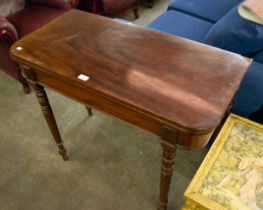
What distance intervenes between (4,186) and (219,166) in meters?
1.16

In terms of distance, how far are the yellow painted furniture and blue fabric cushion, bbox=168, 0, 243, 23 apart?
1.10 meters

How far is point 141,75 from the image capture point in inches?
38.7

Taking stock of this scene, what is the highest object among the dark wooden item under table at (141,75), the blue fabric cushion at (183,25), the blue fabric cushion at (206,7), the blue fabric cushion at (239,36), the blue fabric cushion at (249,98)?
the dark wooden item under table at (141,75)

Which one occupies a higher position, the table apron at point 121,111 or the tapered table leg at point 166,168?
the table apron at point 121,111

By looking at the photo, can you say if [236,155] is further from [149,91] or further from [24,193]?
[24,193]

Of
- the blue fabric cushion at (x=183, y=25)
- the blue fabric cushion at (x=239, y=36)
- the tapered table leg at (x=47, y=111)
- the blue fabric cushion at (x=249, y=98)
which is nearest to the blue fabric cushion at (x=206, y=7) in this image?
the blue fabric cushion at (x=183, y=25)

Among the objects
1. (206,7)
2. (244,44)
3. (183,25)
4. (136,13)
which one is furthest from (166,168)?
(136,13)

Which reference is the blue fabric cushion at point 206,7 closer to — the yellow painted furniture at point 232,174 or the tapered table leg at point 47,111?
the yellow painted furniture at point 232,174

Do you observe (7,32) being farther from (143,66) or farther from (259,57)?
(259,57)

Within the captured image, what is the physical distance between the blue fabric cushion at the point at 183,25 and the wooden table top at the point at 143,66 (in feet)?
2.14

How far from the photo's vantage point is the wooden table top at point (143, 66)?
86cm

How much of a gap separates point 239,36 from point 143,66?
0.71 m

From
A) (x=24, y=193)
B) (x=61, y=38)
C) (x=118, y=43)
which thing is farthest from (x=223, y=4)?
(x=24, y=193)

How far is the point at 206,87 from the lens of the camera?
3.04ft
